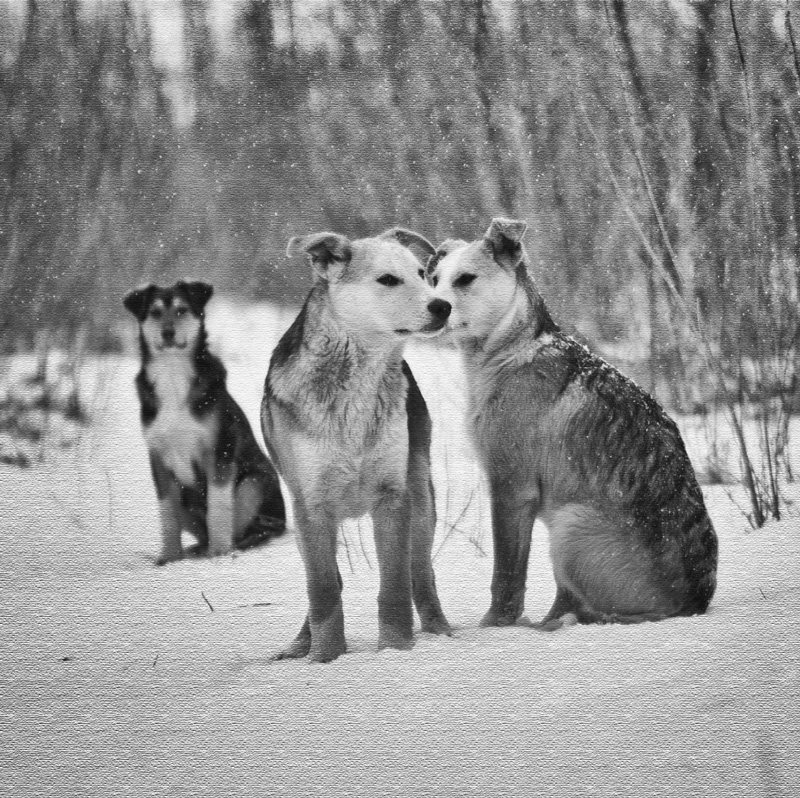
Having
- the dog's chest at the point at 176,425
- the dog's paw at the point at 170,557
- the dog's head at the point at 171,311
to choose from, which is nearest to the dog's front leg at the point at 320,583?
the dog's paw at the point at 170,557

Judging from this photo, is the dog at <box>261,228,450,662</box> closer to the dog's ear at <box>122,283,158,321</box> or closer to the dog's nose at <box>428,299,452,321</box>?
the dog's nose at <box>428,299,452,321</box>

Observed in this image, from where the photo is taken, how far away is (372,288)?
2379mm

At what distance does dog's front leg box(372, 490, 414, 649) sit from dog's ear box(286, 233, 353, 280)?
22.4 inches

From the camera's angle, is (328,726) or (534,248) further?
(534,248)

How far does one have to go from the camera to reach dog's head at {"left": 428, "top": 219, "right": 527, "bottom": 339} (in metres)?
2.67

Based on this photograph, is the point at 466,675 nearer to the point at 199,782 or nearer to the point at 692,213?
the point at 199,782

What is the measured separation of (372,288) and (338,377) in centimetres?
23

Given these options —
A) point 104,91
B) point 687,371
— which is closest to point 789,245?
point 687,371

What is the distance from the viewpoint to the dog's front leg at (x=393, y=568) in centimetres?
235

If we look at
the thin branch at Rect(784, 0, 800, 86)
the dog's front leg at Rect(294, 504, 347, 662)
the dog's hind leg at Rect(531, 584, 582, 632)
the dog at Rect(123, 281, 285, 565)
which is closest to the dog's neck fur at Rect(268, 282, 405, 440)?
the dog's front leg at Rect(294, 504, 347, 662)

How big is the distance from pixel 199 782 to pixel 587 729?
0.84m

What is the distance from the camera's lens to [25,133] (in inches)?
104

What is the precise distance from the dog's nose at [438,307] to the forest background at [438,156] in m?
0.38

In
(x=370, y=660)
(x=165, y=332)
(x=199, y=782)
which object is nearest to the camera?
(x=199, y=782)
